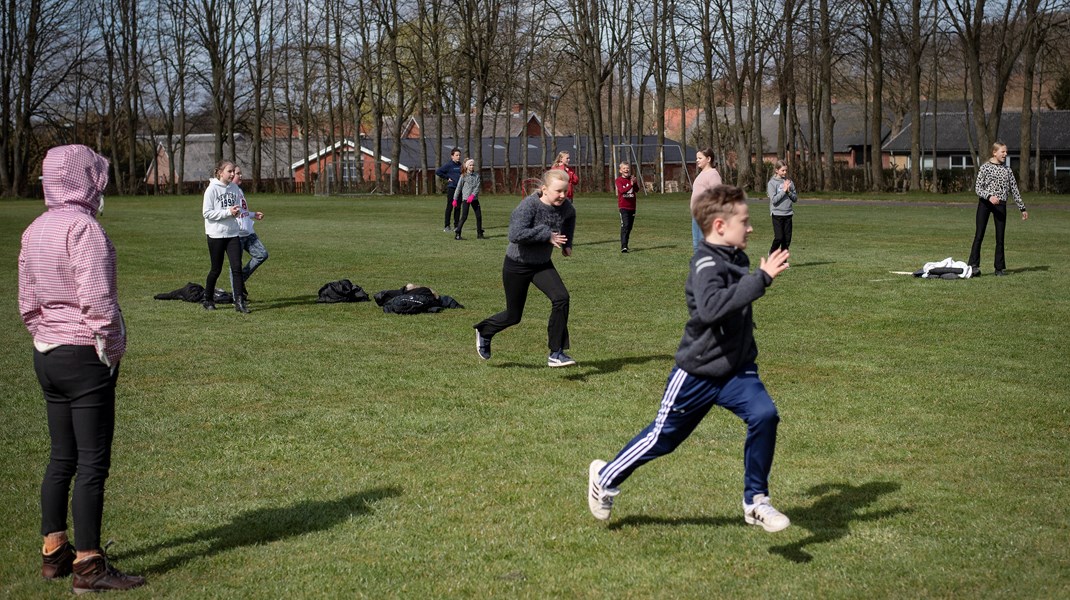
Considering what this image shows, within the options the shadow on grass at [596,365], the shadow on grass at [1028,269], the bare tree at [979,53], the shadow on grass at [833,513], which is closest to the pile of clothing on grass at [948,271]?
the shadow on grass at [1028,269]

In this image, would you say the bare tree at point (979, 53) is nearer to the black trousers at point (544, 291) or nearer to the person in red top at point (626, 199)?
the person in red top at point (626, 199)

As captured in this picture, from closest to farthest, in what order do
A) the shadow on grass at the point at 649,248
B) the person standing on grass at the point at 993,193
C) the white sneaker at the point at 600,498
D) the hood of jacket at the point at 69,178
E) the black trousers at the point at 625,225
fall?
the hood of jacket at the point at 69,178 < the white sneaker at the point at 600,498 < the person standing on grass at the point at 993,193 < the black trousers at the point at 625,225 < the shadow on grass at the point at 649,248

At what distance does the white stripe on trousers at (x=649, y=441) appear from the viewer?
5531mm

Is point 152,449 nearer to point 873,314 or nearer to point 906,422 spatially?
point 906,422

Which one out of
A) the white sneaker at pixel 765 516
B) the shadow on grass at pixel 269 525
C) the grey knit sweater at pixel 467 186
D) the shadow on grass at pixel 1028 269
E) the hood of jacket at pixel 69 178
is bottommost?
the shadow on grass at pixel 269 525

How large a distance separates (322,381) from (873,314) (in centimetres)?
731

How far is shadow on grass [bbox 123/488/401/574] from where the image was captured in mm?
5629

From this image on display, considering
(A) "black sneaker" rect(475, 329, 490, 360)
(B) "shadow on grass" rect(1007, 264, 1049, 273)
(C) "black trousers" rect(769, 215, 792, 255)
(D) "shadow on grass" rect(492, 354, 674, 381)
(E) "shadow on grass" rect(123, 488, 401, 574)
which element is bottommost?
(E) "shadow on grass" rect(123, 488, 401, 574)

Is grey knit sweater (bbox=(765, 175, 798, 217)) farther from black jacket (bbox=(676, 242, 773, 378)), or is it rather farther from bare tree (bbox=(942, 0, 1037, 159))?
bare tree (bbox=(942, 0, 1037, 159))

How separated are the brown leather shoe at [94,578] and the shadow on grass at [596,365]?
5.45m

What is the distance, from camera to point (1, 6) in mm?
73812

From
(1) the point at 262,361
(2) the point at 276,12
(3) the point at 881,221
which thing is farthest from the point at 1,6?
(1) the point at 262,361

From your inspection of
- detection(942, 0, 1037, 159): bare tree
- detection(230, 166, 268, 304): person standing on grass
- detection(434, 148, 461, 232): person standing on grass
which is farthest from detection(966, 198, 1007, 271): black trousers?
detection(942, 0, 1037, 159): bare tree

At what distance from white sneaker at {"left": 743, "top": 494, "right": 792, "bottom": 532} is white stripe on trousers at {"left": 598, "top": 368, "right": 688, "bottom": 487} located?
568 millimetres
